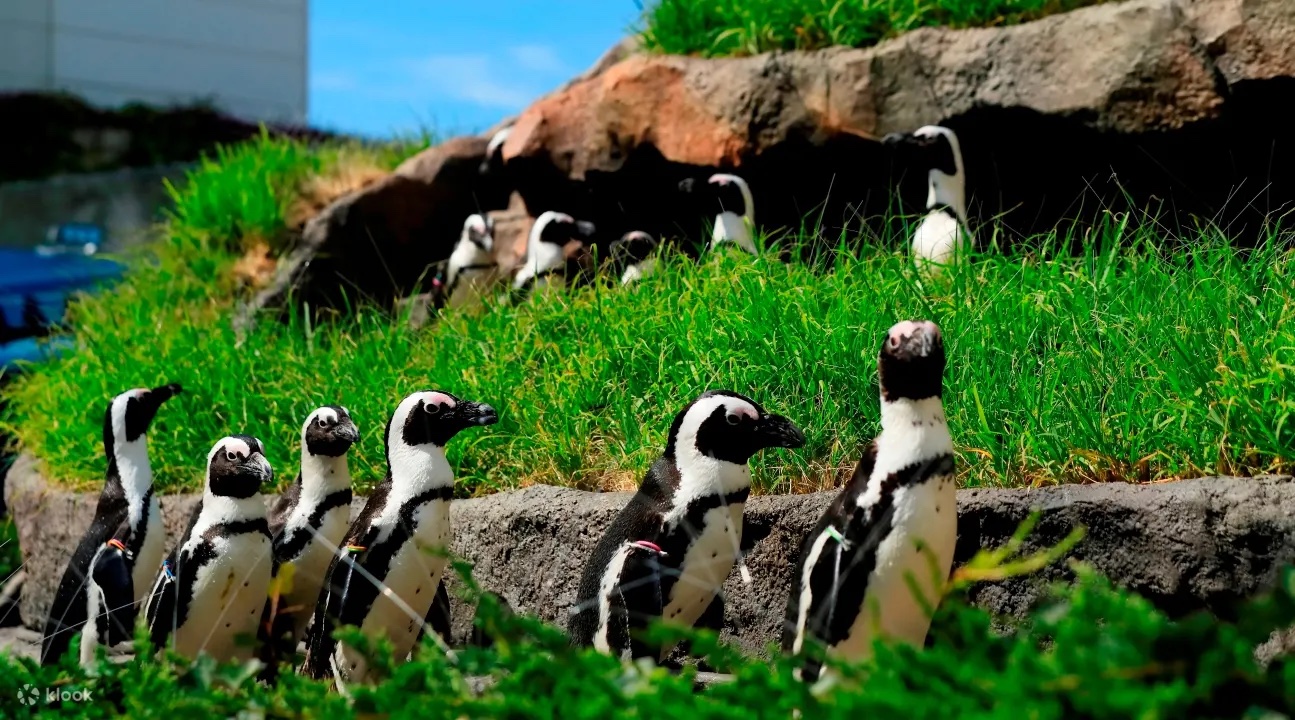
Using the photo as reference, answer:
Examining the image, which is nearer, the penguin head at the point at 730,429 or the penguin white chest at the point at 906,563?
the penguin white chest at the point at 906,563

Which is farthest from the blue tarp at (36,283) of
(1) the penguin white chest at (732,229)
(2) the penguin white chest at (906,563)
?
(2) the penguin white chest at (906,563)

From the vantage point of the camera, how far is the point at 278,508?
17.1 feet

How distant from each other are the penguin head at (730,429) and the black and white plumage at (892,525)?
17.1 inches

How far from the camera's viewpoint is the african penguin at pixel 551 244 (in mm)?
7164

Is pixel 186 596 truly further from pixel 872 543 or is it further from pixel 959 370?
pixel 959 370

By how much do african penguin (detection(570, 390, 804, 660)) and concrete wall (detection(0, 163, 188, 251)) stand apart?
693 inches

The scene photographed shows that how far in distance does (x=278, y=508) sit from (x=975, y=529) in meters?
2.74

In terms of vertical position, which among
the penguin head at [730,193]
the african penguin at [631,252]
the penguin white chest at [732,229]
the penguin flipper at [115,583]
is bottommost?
the penguin flipper at [115,583]

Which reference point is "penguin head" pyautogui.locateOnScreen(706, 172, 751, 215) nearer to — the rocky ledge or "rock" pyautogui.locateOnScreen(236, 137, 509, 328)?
the rocky ledge

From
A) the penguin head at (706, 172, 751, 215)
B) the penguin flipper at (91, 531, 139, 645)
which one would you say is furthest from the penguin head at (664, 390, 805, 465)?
the penguin head at (706, 172, 751, 215)

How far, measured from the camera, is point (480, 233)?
8.05 m

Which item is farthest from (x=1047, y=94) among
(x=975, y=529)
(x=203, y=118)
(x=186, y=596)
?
(x=203, y=118)

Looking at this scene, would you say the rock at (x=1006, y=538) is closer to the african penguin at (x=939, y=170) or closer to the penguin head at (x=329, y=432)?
the penguin head at (x=329, y=432)

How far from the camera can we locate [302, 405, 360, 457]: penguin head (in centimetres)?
448
